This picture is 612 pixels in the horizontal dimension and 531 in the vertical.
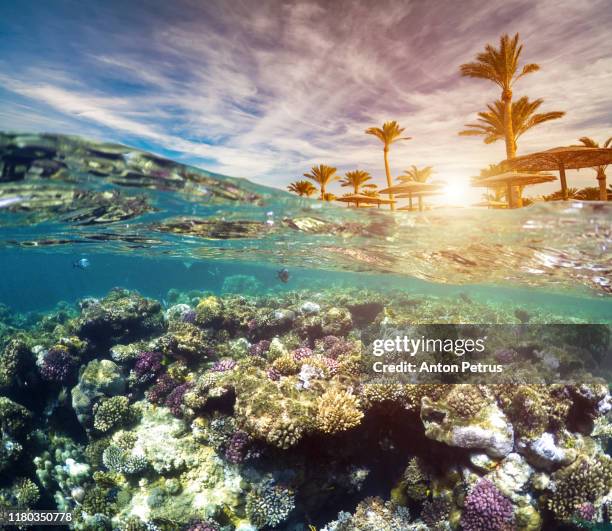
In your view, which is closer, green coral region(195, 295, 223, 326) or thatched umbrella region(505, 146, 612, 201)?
thatched umbrella region(505, 146, 612, 201)

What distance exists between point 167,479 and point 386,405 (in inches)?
248

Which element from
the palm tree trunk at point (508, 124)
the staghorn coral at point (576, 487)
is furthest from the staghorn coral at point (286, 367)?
the palm tree trunk at point (508, 124)

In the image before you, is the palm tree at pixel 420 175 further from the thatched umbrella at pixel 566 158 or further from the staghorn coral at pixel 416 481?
the staghorn coral at pixel 416 481

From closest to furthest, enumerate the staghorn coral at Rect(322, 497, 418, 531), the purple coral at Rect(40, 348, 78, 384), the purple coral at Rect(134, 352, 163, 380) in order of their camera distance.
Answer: the staghorn coral at Rect(322, 497, 418, 531) → the purple coral at Rect(134, 352, 163, 380) → the purple coral at Rect(40, 348, 78, 384)

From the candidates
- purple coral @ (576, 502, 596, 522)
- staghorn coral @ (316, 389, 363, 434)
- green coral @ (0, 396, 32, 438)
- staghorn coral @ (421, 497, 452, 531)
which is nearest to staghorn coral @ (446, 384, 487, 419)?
staghorn coral @ (421, 497, 452, 531)

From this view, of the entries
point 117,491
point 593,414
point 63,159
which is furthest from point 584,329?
point 63,159

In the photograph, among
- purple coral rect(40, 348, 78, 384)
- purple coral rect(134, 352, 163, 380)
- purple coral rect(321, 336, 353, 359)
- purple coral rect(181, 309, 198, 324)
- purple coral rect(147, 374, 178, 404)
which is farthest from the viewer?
purple coral rect(181, 309, 198, 324)

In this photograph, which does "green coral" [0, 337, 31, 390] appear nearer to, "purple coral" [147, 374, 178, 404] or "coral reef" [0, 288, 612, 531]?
"coral reef" [0, 288, 612, 531]

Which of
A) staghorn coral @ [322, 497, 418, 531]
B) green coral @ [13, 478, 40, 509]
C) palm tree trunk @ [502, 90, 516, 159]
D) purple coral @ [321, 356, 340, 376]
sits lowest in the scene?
green coral @ [13, 478, 40, 509]

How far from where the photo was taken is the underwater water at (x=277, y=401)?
7773mm

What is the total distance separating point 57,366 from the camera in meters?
12.3

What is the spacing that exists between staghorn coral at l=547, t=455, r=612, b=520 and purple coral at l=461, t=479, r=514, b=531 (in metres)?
1.33

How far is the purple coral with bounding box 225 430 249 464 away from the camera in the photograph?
8.02 m

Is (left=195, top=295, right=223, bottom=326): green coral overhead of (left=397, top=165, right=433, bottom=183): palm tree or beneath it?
beneath
